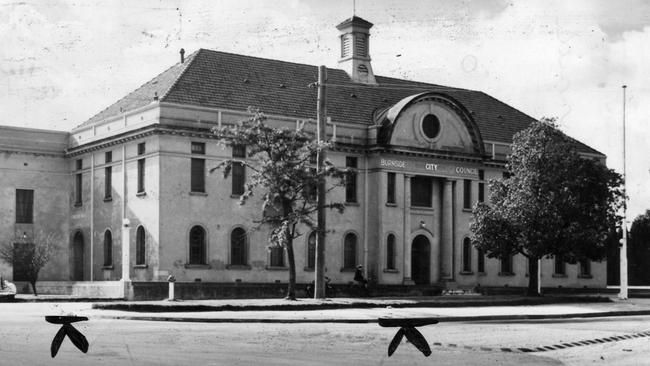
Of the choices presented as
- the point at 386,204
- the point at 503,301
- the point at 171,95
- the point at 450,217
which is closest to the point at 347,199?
the point at 386,204

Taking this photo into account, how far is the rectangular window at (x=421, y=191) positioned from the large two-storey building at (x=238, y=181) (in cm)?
9

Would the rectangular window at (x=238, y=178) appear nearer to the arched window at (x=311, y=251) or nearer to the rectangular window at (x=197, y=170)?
the rectangular window at (x=197, y=170)

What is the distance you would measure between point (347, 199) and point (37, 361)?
144ft

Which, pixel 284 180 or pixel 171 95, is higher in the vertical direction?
pixel 171 95

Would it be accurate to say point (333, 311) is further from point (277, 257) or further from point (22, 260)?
point (22, 260)

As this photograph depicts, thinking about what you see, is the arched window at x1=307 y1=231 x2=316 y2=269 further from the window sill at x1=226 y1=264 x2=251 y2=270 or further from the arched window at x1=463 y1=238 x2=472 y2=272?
the arched window at x1=463 y1=238 x2=472 y2=272

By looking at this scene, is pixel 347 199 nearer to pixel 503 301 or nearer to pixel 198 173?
pixel 198 173

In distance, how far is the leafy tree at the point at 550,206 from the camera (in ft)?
171

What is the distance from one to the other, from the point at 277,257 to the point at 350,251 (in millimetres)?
4941

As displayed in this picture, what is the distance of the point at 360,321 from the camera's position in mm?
31938

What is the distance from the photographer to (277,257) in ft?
186

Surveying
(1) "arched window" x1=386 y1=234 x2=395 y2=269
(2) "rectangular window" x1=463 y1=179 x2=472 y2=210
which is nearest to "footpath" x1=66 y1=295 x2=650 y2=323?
(1) "arched window" x1=386 y1=234 x2=395 y2=269

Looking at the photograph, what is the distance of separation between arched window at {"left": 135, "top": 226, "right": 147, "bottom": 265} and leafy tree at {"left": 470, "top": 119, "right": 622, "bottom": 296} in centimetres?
1646

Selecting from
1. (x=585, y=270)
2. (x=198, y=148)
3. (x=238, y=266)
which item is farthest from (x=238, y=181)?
(x=585, y=270)
